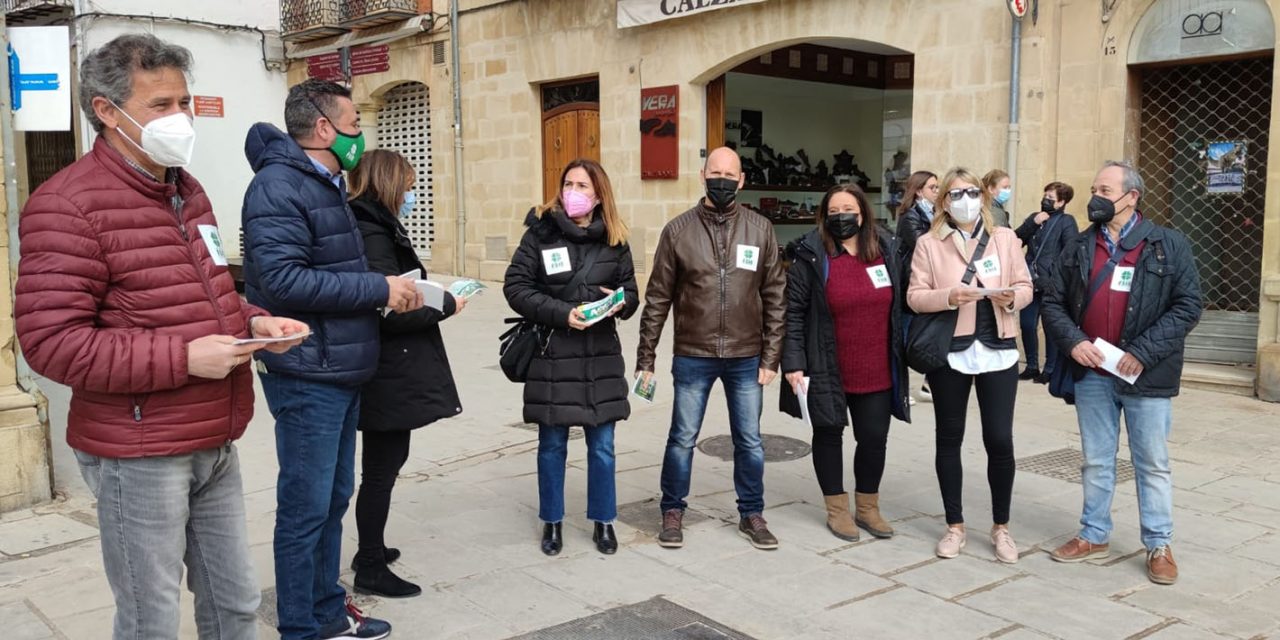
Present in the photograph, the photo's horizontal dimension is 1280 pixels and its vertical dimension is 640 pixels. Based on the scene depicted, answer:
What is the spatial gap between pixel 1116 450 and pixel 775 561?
1.55 m

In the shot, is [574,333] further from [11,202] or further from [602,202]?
[11,202]

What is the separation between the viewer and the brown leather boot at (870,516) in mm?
4984

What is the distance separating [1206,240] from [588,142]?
807 cm

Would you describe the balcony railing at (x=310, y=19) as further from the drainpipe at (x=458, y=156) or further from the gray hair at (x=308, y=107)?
the gray hair at (x=308, y=107)

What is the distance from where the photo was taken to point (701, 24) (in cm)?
1287

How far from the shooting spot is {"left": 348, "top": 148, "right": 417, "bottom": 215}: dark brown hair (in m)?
3.92

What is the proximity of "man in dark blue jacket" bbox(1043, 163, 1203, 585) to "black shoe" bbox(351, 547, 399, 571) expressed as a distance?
2902 mm

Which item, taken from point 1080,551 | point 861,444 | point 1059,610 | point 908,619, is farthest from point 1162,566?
point 861,444

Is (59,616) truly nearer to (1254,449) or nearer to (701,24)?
(1254,449)

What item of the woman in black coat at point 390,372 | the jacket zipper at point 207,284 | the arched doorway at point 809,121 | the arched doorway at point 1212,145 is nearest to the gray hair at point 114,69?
the jacket zipper at point 207,284

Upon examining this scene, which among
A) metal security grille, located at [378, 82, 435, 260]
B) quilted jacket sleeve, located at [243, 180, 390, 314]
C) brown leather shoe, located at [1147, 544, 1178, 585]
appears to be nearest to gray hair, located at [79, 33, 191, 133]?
quilted jacket sleeve, located at [243, 180, 390, 314]

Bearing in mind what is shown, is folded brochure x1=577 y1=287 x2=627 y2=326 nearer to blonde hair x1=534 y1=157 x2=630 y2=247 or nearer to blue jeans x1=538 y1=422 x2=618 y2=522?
blonde hair x1=534 y1=157 x2=630 y2=247

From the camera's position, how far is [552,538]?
15.6ft

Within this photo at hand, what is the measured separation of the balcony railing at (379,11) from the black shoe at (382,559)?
1333 centimetres
